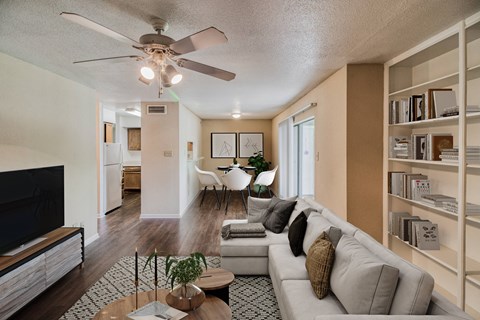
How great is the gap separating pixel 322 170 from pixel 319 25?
2.37 metres

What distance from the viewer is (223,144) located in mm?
9938

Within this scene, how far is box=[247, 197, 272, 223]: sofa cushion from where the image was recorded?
377cm

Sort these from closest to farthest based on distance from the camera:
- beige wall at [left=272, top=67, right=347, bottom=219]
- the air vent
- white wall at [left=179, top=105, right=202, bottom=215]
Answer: beige wall at [left=272, top=67, right=347, bottom=219]
the air vent
white wall at [left=179, top=105, right=202, bottom=215]

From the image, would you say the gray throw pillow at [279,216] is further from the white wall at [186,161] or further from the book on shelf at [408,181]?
the white wall at [186,161]

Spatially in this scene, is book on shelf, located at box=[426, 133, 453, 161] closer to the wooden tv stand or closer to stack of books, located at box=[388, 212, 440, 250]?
stack of books, located at box=[388, 212, 440, 250]

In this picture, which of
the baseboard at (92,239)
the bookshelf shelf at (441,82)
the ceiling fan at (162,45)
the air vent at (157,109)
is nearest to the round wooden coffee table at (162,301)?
the ceiling fan at (162,45)

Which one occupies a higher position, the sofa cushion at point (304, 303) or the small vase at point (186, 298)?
the small vase at point (186, 298)

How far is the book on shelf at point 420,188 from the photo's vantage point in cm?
284

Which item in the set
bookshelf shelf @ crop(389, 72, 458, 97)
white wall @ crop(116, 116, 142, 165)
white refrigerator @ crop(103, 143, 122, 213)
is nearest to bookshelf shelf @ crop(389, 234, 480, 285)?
bookshelf shelf @ crop(389, 72, 458, 97)

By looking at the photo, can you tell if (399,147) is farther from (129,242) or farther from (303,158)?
(303,158)

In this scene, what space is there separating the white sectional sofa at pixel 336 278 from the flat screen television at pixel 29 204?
6.23ft

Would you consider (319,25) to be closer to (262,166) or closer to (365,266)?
(365,266)

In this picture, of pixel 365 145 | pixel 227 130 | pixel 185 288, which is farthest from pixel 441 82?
pixel 227 130

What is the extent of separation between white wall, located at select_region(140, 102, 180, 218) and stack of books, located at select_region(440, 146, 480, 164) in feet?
15.2
